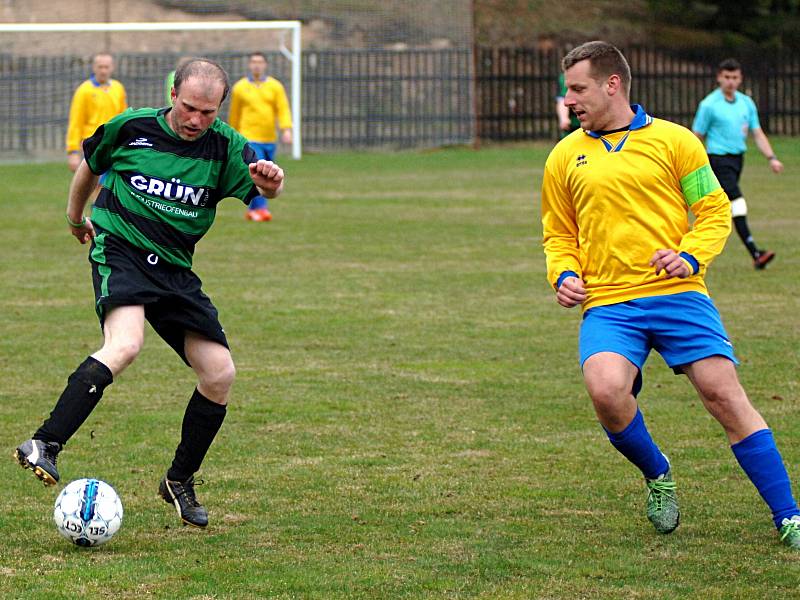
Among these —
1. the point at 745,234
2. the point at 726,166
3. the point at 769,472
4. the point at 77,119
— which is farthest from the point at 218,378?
the point at 77,119

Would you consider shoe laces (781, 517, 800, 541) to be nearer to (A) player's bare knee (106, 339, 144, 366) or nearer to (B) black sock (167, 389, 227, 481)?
(B) black sock (167, 389, 227, 481)

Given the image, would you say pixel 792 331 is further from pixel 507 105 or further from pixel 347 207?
pixel 507 105

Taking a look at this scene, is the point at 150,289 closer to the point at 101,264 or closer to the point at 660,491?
the point at 101,264

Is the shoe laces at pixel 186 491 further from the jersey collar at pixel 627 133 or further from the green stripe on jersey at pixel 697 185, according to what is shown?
the green stripe on jersey at pixel 697 185

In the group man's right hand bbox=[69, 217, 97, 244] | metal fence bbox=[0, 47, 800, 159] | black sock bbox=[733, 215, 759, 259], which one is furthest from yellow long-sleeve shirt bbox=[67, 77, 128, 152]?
man's right hand bbox=[69, 217, 97, 244]

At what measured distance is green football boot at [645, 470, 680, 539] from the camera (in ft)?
18.2

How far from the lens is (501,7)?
43.0 metres

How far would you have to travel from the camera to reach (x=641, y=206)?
5.41 metres

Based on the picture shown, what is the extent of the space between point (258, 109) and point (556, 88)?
16.7 m

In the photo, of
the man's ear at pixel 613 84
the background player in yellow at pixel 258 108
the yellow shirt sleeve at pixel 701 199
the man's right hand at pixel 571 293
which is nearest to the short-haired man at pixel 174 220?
the man's right hand at pixel 571 293

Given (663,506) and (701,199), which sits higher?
(701,199)

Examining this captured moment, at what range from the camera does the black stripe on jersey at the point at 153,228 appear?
18.4 feet

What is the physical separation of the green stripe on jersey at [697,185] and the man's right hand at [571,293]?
1.78 ft

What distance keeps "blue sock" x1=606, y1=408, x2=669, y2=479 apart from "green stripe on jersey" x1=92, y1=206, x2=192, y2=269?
1.84 m
